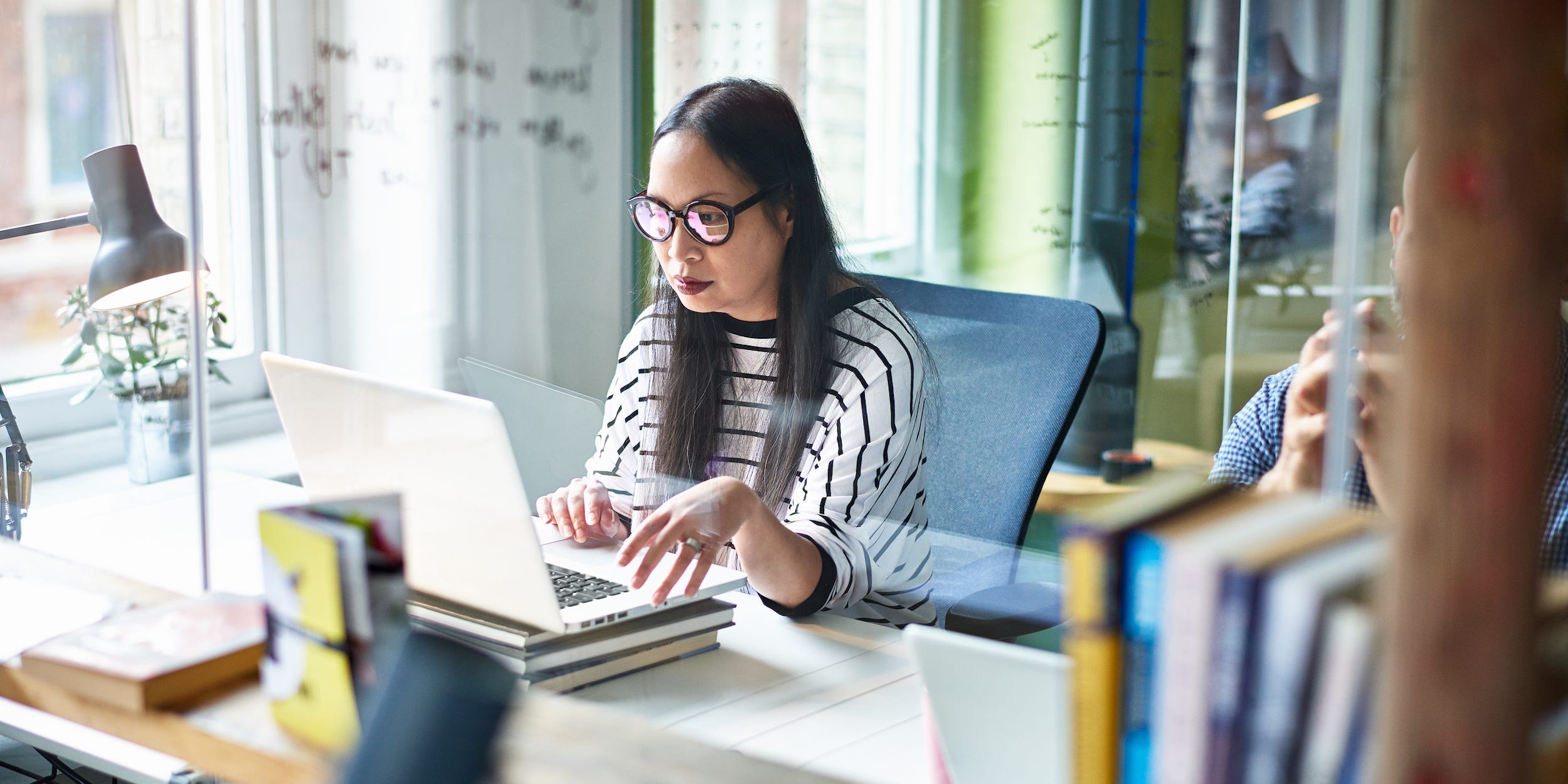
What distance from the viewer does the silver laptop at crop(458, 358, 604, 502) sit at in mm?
1428

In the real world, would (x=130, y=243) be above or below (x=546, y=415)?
above

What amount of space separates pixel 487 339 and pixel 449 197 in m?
0.23

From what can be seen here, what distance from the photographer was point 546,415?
4.87 ft

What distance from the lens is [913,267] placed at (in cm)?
265

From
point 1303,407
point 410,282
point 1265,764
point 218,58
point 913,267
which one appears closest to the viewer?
point 1265,764

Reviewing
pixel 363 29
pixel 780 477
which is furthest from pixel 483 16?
pixel 780 477

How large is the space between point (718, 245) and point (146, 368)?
0.76 m

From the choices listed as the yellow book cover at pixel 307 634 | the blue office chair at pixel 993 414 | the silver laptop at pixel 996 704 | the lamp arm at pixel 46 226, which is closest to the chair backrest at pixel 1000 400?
the blue office chair at pixel 993 414

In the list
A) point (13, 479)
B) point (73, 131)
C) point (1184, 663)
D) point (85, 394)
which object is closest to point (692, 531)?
point (1184, 663)

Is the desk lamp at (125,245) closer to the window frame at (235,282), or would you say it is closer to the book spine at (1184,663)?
the window frame at (235,282)

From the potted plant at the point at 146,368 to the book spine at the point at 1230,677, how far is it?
1143 mm

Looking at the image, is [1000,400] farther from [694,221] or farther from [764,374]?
[694,221]

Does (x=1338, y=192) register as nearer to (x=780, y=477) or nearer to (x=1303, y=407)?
(x=1303, y=407)

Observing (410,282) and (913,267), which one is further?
(913,267)
